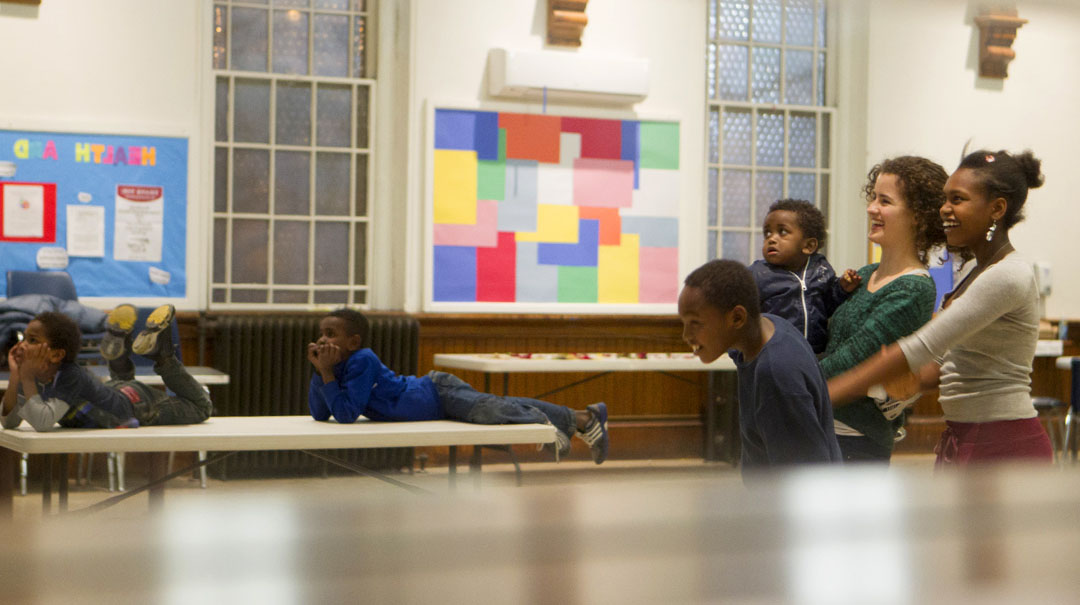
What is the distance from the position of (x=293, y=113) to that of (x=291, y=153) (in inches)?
8.9

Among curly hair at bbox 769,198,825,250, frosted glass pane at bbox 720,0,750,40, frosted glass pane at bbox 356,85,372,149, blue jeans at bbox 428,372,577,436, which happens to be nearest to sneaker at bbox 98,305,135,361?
blue jeans at bbox 428,372,577,436

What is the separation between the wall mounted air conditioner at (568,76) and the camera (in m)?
6.19

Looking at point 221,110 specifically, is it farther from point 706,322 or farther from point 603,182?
point 706,322

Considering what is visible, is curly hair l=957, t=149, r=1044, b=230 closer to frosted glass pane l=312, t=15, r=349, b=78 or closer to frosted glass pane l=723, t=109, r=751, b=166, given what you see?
frosted glass pane l=312, t=15, r=349, b=78

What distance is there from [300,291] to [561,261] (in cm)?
155

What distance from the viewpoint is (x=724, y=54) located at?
6.94 metres

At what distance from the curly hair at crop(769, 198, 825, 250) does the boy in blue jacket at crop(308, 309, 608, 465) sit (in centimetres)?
162

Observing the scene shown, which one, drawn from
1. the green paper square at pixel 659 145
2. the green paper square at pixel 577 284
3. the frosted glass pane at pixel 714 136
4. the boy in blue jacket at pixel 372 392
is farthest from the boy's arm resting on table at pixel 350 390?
the frosted glass pane at pixel 714 136

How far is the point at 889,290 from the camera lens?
1.54 metres

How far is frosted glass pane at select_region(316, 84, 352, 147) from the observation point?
20.4ft

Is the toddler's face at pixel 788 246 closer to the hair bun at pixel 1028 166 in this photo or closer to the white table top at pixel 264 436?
the hair bun at pixel 1028 166

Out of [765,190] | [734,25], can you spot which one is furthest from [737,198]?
[734,25]

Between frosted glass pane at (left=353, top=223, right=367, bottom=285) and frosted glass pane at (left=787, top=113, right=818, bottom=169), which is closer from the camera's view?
frosted glass pane at (left=353, top=223, right=367, bottom=285)

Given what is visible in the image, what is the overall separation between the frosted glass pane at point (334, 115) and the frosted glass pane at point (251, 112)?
302 mm
